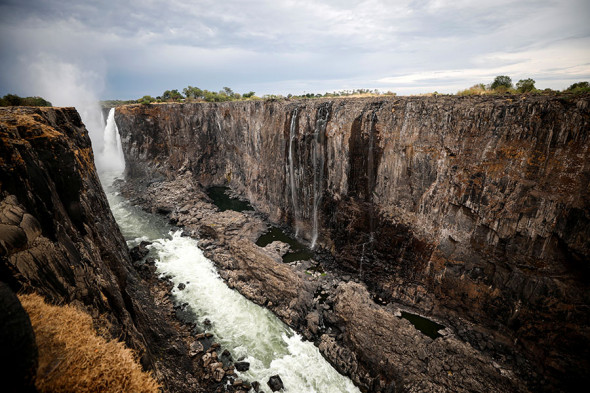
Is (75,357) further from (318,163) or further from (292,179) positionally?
(292,179)

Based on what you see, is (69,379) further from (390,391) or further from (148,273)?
(148,273)

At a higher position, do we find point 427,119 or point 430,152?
point 427,119

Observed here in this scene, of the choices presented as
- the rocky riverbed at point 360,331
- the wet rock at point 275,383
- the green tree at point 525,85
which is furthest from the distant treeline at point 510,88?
the wet rock at point 275,383

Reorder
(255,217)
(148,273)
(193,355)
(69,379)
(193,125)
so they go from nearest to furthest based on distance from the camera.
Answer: (69,379)
(193,355)
(148,273)
(255,217)
(193,125)

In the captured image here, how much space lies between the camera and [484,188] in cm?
1291

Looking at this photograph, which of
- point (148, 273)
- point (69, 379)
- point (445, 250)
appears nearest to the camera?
point (69, 379)

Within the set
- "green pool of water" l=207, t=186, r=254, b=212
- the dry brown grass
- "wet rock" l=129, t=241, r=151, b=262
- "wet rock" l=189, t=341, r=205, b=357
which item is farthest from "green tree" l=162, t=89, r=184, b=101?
the dry brown grass

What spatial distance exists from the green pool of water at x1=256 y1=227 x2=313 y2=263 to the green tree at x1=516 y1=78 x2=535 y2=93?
1720cm

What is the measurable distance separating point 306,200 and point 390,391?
14466 mm

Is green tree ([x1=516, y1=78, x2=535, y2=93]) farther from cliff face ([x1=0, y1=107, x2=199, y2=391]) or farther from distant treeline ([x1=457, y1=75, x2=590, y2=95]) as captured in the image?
cliff face ([x1=0, y1=107, x2=199, y2=391])

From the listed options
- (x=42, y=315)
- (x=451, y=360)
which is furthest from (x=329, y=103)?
(x=42, y=315)

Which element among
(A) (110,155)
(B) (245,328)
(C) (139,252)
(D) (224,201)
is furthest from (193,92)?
(B) (245,328)

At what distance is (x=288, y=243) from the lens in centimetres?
2188

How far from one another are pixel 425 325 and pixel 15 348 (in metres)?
16.3
